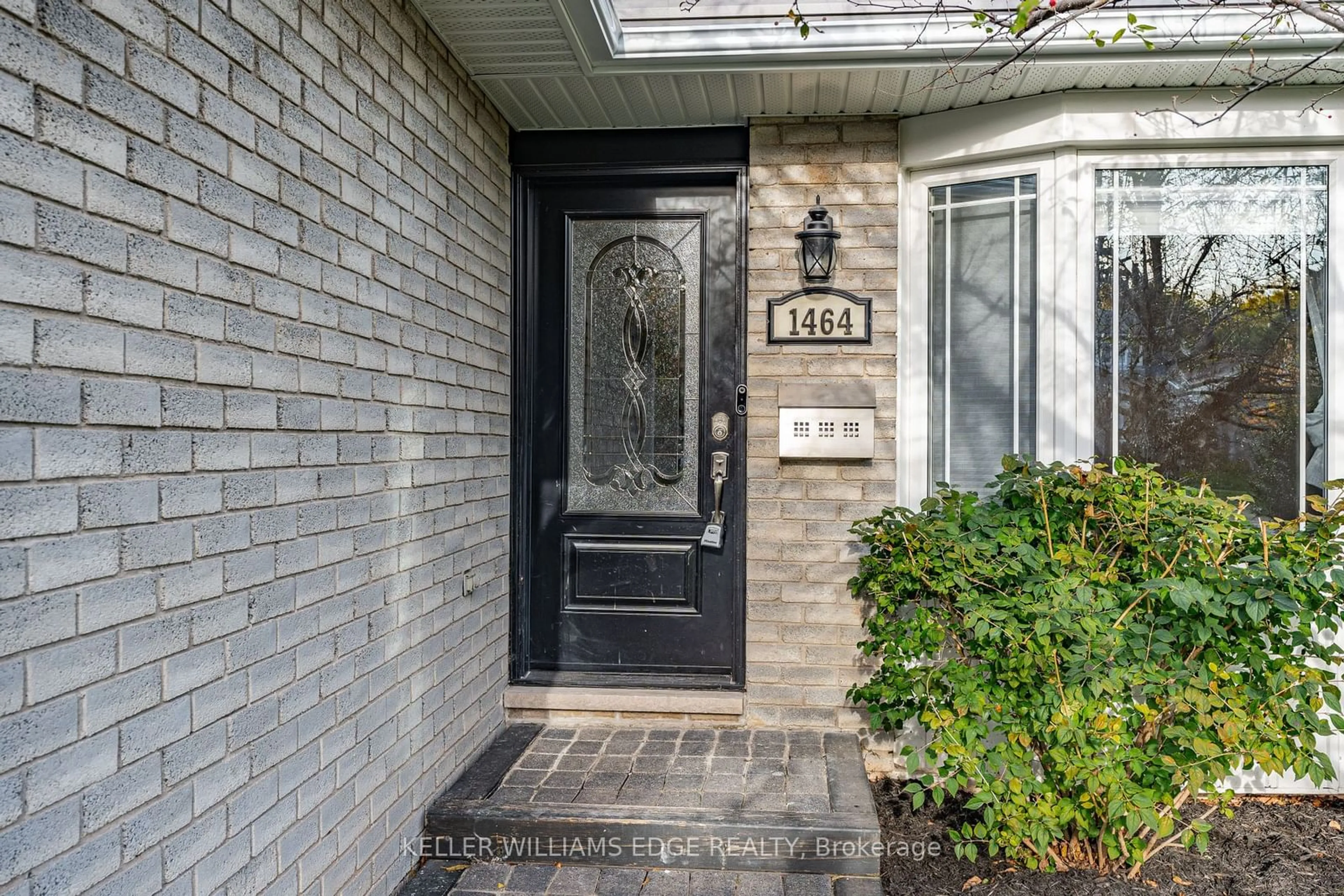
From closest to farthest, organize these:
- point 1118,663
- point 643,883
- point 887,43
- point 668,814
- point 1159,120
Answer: point 1118,663 < point 643,883 < point 668,814 < point 887,43 < point 1159,120

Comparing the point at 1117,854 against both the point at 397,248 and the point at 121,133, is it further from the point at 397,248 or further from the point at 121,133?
the point at 121,133

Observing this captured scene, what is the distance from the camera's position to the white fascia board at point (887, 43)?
104 inches

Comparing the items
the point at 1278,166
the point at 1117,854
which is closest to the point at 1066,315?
the point at 1278,166

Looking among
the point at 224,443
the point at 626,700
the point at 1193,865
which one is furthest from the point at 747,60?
the point at 1193,865

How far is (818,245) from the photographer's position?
10.5 ft

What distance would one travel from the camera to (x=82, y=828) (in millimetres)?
1321

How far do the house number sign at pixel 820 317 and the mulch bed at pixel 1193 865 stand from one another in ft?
5.70

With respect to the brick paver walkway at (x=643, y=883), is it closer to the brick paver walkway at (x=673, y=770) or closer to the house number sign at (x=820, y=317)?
the brick paver walkway at (x=673, y=770)

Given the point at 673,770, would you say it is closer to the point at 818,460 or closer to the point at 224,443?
the point at 818,460

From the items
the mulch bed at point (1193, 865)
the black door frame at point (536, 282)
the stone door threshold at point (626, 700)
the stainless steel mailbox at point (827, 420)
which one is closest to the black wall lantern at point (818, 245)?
the black door frame at point (536, 282)

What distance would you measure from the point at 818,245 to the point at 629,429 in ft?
3.43

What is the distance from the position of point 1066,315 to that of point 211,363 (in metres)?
2.77

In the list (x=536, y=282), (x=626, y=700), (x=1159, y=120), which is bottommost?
(x=626, y=700)

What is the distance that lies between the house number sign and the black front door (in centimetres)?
A: 19
